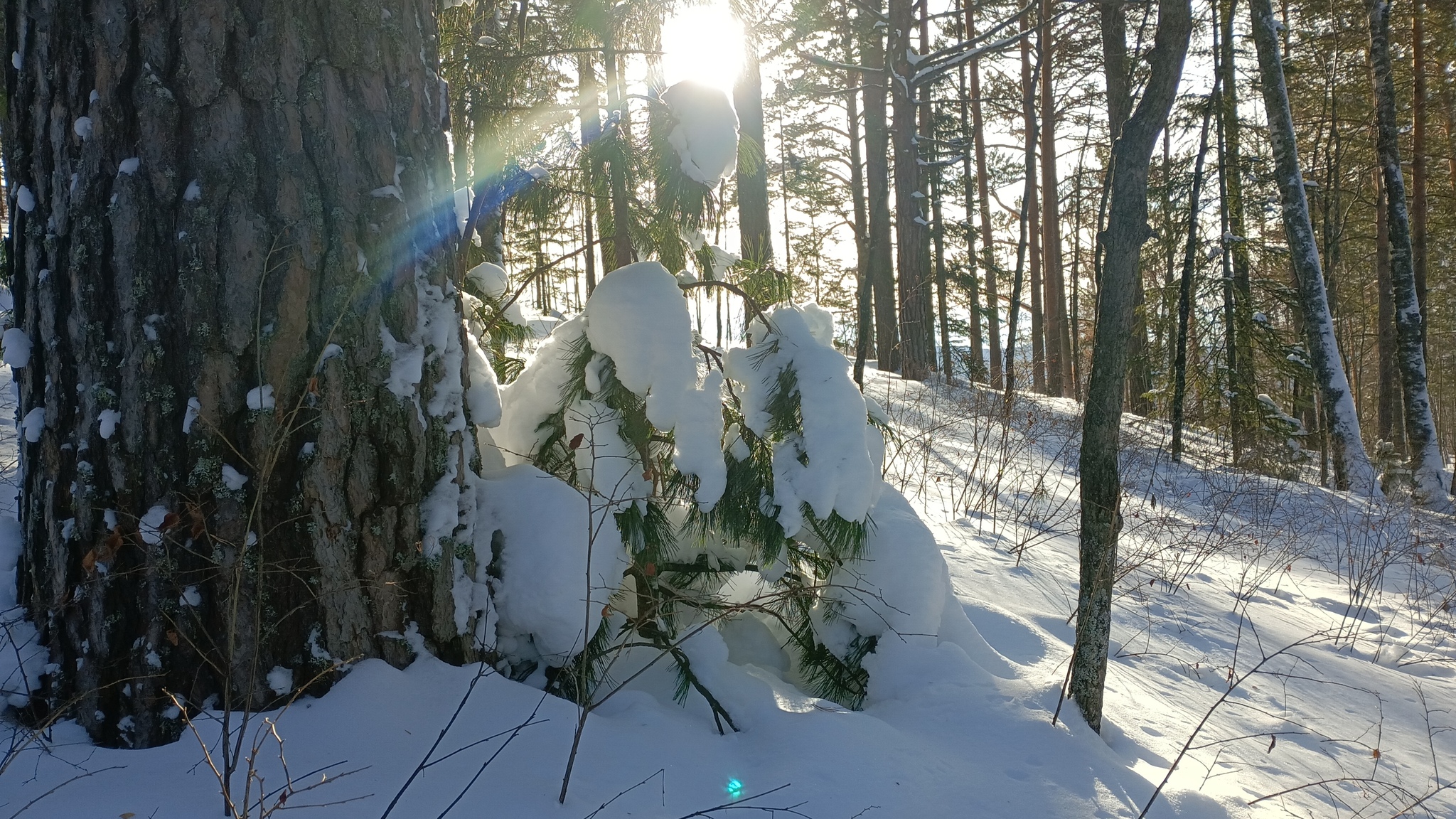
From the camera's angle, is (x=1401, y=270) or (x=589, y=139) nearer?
(x=589, y=139)

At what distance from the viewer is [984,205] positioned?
16.3m

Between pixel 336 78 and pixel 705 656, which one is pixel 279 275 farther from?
pixel 705 656

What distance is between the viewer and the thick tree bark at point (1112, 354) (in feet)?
5.90

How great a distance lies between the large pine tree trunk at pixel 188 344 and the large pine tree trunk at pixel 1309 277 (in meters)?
9.01

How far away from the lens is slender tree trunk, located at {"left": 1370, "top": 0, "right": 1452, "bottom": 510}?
26.5 feet

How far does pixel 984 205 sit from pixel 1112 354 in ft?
51.8

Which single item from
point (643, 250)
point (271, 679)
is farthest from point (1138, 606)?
point (271, 679)

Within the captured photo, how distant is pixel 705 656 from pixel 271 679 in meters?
0.95

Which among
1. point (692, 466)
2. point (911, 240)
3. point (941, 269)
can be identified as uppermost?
point (911, 240)

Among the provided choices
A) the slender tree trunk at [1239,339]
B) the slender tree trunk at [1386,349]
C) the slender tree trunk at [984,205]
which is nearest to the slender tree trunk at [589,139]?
the slender tree trunk at [1239,339]

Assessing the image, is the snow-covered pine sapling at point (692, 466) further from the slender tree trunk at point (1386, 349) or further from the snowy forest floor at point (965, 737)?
the slender tree trunk at point (1386, 349)

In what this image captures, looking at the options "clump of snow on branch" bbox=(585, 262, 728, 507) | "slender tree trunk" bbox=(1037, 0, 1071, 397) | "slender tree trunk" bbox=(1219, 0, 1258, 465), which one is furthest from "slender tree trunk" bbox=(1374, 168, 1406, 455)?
"clump of snow on branch" bbox=(585, 262, 728, 507)

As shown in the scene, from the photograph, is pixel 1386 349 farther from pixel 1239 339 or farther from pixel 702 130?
pixel 702 130

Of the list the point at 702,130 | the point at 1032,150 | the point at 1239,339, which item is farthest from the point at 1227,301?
the point at 702,130
